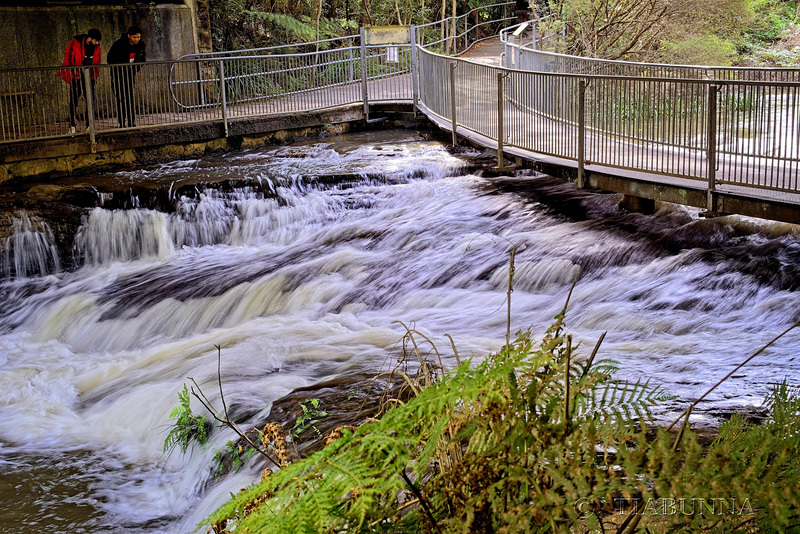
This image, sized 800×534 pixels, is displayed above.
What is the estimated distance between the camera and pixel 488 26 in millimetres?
35906

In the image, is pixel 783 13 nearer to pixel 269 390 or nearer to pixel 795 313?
pixel 795 313

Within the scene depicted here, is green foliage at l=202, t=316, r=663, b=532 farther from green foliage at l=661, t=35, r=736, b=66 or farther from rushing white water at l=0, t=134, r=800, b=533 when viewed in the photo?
green foliage at l=661, t=35, r=736, b=66

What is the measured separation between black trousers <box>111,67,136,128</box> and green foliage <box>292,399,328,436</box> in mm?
10684

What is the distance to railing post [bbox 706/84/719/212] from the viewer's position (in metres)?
8.44

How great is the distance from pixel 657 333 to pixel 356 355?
2666 mm

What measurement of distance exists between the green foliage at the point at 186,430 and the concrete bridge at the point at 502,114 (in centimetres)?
556

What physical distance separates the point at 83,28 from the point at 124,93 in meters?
4.07

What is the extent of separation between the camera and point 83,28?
1784cm

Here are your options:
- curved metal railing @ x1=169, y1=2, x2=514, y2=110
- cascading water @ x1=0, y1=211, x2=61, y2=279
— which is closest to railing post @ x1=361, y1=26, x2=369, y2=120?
curved metal railing @ x1=169, y1=2, x2=514, y2=110

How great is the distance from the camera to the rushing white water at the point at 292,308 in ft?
20.1

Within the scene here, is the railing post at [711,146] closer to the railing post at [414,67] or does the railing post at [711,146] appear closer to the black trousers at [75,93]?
the railing post at [414,67]

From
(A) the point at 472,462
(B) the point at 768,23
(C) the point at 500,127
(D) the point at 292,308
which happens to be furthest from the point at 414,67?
(A) the point at 472,462

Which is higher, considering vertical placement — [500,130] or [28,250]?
[500,130]

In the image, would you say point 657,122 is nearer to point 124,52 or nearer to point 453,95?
point 453,95
